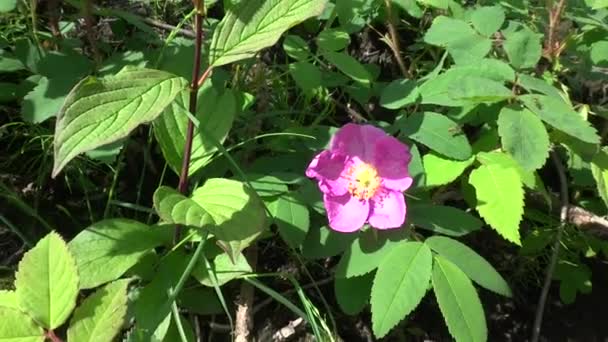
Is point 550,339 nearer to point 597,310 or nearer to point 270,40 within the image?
Result: point 597,310

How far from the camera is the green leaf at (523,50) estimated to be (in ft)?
4.58

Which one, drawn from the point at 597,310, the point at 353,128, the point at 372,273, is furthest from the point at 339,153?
the point at 597,310

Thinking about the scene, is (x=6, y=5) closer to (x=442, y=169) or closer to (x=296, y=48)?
(x=296, y=48)

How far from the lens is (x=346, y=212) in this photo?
4.28 feet

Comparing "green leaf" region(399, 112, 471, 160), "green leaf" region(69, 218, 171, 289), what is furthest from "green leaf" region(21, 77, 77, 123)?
"green leaf" region(399, 112, 471, 160)

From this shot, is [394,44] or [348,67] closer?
[348,67]

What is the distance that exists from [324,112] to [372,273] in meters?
0.39

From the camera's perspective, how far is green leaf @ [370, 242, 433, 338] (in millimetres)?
1150

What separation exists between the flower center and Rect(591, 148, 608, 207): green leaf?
375mm

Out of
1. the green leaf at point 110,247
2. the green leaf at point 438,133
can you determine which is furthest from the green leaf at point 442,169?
the green leaf at point 110,247

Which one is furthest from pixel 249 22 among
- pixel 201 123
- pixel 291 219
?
pixel 291 219

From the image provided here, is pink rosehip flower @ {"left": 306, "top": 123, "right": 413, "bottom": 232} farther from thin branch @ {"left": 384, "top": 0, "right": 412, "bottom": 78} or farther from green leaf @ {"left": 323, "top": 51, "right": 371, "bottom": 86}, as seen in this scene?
thin branch @ {"left": 384, "top": 0, "right": 412, "bottom": 78}

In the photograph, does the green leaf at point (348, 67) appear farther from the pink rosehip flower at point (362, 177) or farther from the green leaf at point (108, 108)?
the green leaf at point (108, 108)

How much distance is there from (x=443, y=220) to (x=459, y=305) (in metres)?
0.18
